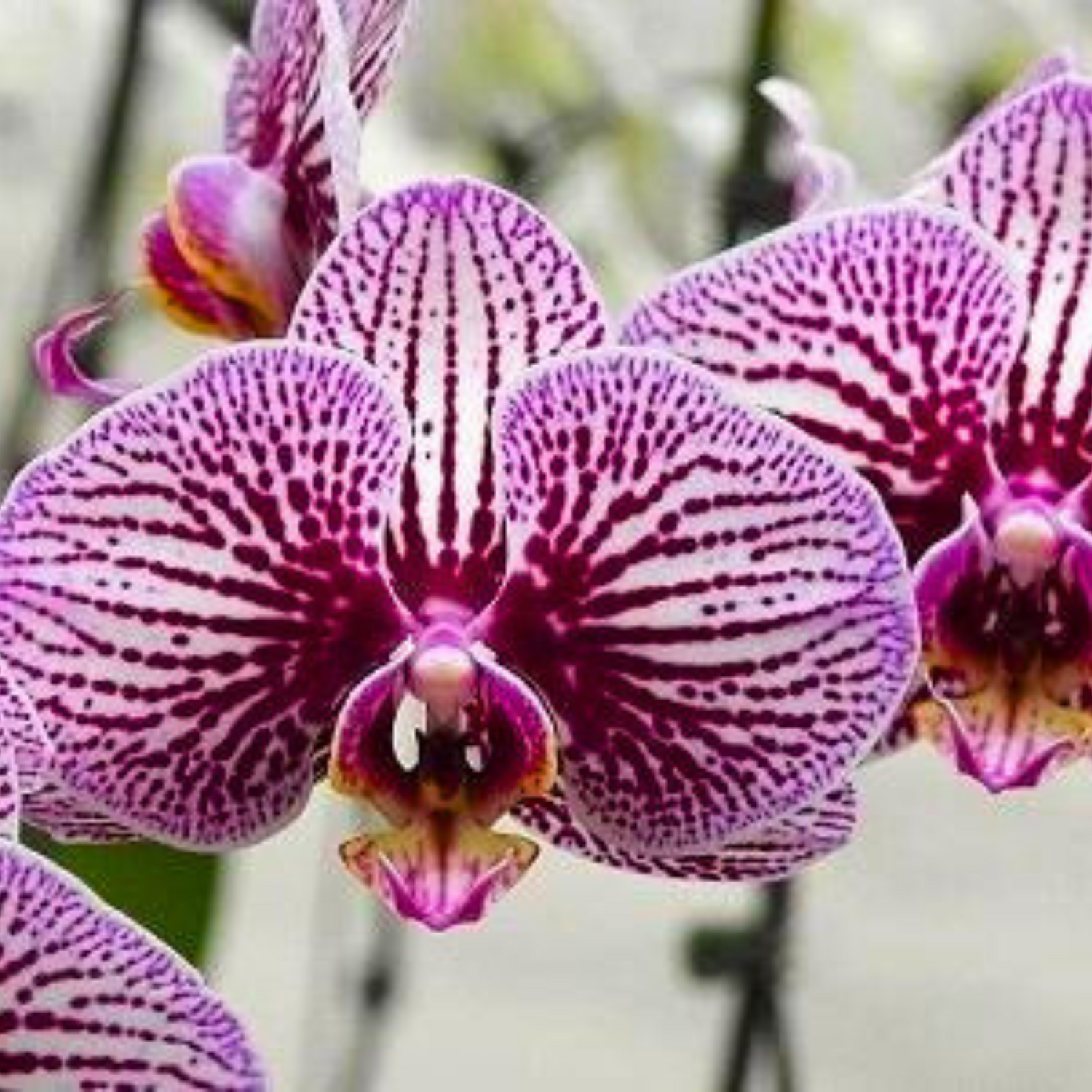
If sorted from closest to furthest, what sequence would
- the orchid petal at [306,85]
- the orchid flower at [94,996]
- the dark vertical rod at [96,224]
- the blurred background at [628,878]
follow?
the orchid flower at [94,996]
the orchid petal at [306,85]
the dark vertical rod at [96,224]
the blurred background at [628,878]

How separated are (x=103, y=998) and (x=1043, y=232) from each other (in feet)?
0.63

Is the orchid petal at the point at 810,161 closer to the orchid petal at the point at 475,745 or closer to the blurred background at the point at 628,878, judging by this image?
the orchid petal at the point at 475,745

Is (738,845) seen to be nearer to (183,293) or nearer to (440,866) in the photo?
(440,866)

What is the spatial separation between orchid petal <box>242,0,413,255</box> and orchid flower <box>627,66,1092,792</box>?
79 mm

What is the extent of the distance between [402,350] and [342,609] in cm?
4

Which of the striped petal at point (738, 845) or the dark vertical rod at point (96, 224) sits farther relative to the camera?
the dark vertical rod at point (96, 224)

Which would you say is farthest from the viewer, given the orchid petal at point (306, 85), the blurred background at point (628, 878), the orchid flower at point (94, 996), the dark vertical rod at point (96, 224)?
the blurred background at point (628, 878)

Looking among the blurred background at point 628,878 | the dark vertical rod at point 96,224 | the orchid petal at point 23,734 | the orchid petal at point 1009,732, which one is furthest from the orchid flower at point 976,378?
the blurred background at point 628,878

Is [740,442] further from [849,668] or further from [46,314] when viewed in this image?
[46,314]

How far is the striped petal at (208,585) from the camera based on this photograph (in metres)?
0.45

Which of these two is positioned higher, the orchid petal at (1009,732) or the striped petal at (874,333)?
the striped petal at (874,333)

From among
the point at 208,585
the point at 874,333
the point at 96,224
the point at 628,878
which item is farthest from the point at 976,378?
the point at 628,878

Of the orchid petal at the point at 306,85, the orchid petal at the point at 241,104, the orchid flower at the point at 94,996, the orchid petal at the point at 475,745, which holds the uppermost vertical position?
the orchid petal at the point at 241,104

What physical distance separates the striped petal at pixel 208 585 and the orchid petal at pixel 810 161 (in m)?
0.09
